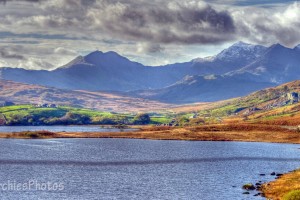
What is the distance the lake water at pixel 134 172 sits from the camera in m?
103

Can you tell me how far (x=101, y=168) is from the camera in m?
146

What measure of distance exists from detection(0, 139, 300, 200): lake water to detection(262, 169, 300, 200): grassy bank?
490 cm

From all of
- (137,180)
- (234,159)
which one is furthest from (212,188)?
(234,159)

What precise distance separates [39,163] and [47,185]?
4474 centimetres

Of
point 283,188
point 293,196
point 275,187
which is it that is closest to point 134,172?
point 275,187

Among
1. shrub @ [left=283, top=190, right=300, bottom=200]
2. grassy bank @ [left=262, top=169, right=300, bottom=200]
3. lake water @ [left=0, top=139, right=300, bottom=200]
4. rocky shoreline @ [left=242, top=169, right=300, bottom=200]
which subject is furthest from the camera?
lake water @ [left=0, top=139, right=300, bottom=200]

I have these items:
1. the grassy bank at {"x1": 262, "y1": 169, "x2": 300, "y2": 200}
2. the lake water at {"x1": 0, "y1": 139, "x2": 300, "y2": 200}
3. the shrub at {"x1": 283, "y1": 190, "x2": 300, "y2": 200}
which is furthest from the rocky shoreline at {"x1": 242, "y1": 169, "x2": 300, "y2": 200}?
the shrub at {"x1": 283, "y1": 190, "x2": 300, "y2": 200}

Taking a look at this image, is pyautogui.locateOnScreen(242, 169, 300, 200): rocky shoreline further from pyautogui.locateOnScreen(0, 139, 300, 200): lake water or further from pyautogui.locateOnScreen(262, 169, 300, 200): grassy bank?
pyautogui.locateOnScreen(0, 139, 300, 200): lake water

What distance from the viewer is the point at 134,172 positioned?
136 metres

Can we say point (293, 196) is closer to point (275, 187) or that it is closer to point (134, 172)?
point (275, 187)

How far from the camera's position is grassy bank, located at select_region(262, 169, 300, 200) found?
8743 cm

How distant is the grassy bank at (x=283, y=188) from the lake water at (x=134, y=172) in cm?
490

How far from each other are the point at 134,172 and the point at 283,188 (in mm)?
48148

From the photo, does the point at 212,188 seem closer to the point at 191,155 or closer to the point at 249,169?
the point at 249,169
